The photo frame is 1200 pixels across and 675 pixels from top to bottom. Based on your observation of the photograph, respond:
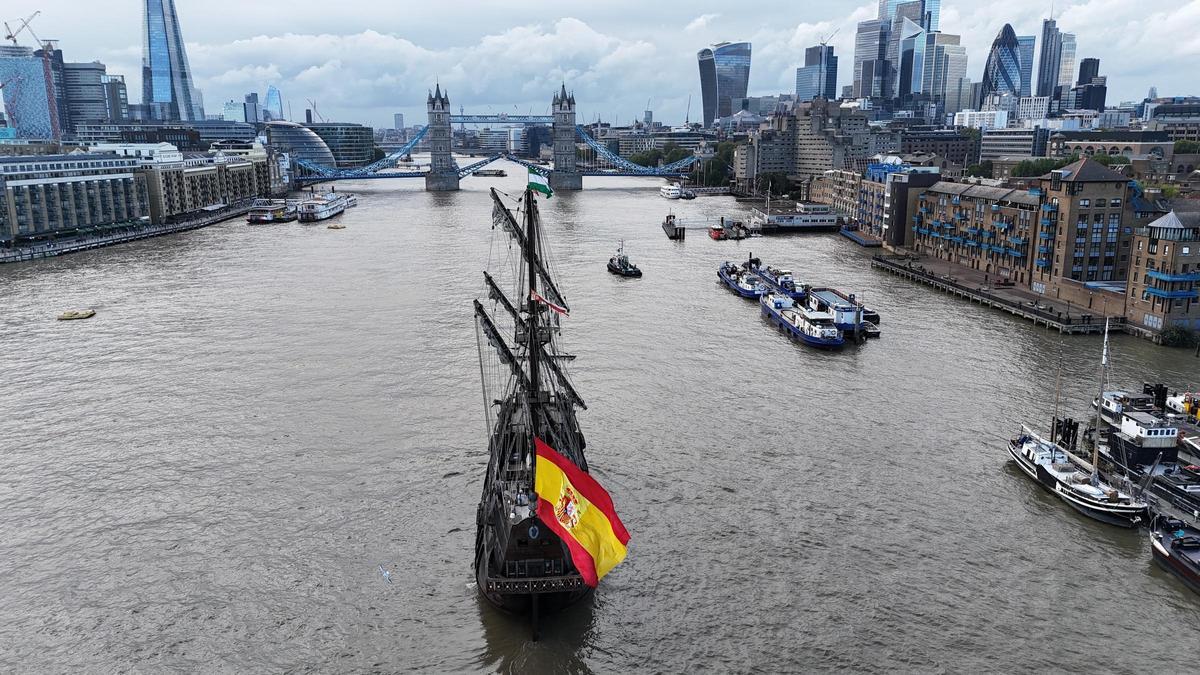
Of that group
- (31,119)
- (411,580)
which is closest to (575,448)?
(411,580)

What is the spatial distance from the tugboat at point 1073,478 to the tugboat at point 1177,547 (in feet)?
2.34

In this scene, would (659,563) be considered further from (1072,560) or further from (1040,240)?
(1040,240)

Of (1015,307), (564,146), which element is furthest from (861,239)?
(564,146)

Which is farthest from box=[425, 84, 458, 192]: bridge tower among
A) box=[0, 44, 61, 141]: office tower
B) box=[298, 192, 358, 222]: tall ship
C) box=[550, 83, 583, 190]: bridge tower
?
box=[0, 44, 61, 141]: office tower

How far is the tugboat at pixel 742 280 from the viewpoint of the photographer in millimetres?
48531

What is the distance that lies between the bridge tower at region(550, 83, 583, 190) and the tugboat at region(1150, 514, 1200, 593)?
125 meters

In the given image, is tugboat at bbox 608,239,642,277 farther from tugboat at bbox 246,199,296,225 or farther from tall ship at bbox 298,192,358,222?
tugboat at bbox 246,199,296,225

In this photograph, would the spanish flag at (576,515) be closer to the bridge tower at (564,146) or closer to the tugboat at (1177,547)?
the tugboat at (1177,547)

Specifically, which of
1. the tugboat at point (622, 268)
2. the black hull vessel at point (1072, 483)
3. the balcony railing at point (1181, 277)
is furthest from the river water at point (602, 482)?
the tugboat at point (622, 268)

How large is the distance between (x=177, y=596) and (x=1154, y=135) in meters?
133

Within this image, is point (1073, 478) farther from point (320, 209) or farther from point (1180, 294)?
point (320, 209)

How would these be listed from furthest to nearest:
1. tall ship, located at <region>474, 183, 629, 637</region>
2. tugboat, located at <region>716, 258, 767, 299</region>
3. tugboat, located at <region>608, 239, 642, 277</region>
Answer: tugboat, located at <region>608, 239, 642, 277</region> → tugboat, located at <region>716, 258, 767, 299</region> → tall ship, located at <region>474, 183, 629, 637</region>

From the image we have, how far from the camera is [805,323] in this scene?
38656 mm

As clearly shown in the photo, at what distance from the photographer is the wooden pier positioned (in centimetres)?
3881
